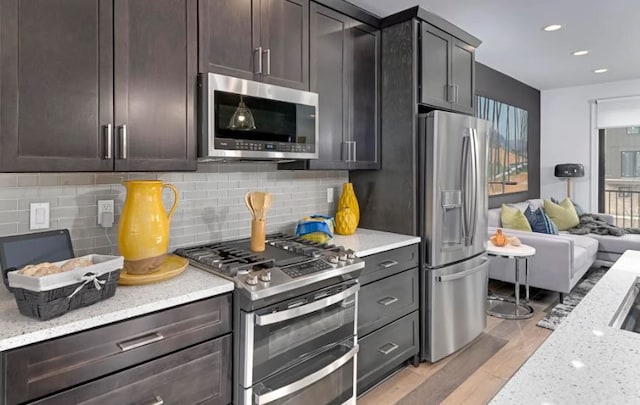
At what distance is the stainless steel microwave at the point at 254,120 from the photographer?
183 centimetres

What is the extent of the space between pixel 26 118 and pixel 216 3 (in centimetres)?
100

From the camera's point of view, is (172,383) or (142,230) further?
(142,230)

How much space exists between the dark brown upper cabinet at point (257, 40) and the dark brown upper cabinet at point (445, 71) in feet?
2.90

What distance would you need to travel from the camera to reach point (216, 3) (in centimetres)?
189

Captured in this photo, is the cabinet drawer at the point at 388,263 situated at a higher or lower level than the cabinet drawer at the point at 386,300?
higher

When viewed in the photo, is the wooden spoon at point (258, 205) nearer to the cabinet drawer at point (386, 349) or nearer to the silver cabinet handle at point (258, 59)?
the silver cabinet handle at point (258, 59)

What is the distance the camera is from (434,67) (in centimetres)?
276

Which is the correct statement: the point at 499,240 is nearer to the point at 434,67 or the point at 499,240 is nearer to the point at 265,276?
the point at 434,67

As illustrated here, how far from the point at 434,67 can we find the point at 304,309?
198cm

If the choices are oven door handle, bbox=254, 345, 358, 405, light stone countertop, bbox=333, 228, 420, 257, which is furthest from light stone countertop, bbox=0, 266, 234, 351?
light stone countertop, bbox=333, 228, 420, 257

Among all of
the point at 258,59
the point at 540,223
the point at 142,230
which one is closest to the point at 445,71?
the point at 258,59

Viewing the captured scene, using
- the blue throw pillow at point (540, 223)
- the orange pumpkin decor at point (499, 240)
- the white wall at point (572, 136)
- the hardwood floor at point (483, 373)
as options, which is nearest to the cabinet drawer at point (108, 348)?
the hardwood floor at point (483, 373)

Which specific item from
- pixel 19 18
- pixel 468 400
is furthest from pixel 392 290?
pixel 19 18

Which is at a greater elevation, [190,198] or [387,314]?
[190,198]
